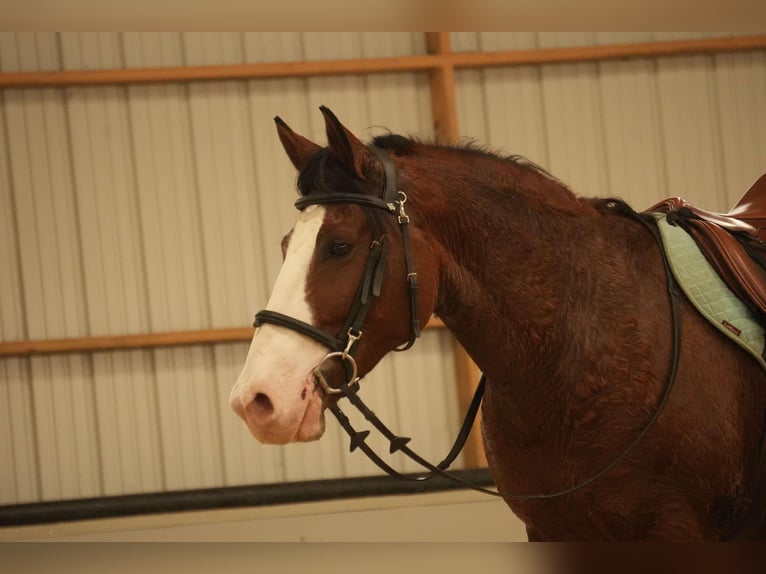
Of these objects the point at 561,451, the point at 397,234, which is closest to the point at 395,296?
the point at 397,234

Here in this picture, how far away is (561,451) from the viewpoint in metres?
1.97

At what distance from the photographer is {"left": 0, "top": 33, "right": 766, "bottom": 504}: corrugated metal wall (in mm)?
5375

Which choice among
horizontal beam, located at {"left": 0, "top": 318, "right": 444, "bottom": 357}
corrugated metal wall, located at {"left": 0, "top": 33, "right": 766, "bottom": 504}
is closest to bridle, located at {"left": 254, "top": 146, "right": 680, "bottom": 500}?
horizontal beam, located at {"left": 0, "top": 318, "right": 444, "bottom": 357}

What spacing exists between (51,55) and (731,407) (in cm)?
497

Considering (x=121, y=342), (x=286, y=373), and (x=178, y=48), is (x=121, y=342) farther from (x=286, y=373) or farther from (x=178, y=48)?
(x=286, y=373)

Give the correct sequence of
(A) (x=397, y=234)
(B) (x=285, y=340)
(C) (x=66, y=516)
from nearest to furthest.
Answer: (B) (x=285, y=340), (A) (x=397, y=234), (C) (x=66, y=516)

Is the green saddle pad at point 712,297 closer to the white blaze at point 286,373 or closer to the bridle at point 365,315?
the bridle at point 365,315

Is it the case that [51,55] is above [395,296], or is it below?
above

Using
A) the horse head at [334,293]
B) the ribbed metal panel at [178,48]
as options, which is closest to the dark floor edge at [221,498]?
the ribbed metal panel at [178,48]

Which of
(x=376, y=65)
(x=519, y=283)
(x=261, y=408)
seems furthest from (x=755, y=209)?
(x=376, y=65)

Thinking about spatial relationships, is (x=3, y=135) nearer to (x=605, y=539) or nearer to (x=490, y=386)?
(x=490, y=386)

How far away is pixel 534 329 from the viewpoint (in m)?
1.99

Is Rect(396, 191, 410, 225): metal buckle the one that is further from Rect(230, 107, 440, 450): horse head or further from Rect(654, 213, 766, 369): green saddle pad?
Rect(654, 213, 766, 369): green saddle pad

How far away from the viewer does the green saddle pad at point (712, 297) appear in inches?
79.0
